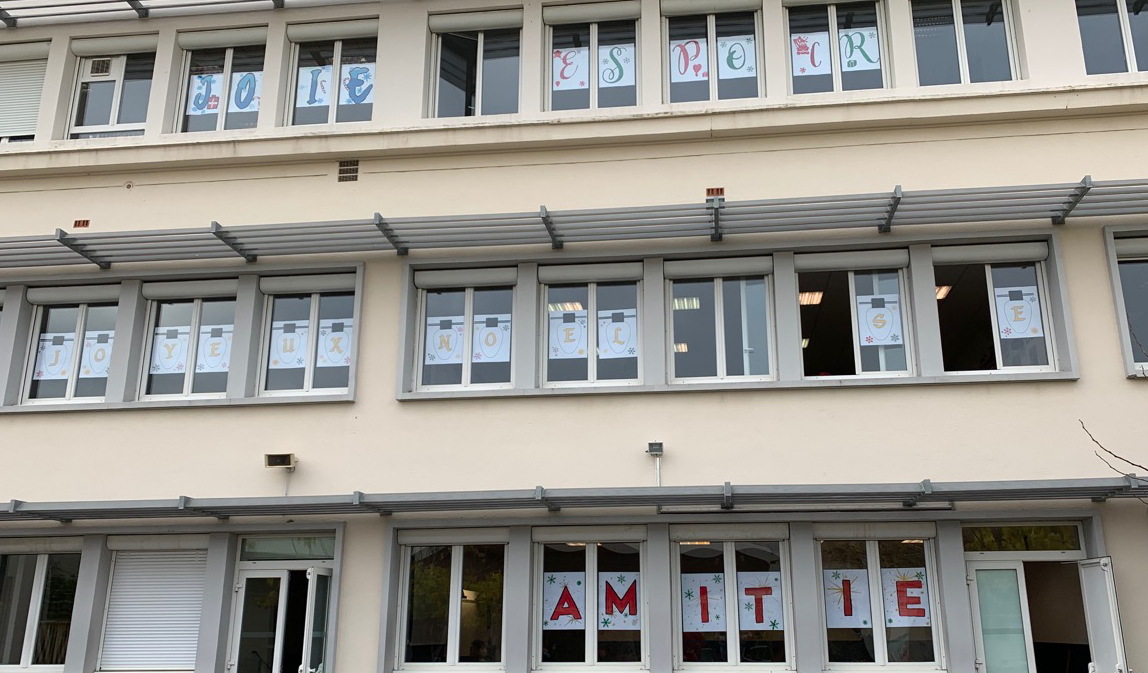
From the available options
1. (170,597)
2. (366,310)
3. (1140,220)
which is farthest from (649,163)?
(170,597)

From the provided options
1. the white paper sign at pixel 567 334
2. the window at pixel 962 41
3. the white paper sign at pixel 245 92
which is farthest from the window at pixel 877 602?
the white paper sign at pixel 245 92

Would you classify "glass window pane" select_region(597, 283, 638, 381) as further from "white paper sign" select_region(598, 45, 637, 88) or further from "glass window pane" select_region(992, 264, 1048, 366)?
"glass window pane" select_region(992, 264, 1048, 366)

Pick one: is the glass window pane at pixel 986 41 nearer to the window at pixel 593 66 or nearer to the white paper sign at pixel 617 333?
the window at pixel 593 66

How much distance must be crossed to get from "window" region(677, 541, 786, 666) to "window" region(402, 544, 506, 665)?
6.66 feet

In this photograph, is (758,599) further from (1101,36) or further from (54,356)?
(54,356)

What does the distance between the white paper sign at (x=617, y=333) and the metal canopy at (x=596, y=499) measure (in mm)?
1808

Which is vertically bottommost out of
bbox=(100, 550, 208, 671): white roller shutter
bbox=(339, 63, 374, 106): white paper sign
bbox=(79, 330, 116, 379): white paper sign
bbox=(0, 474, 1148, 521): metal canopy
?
bbox=(100, 550, 208, 671): white roller shutter

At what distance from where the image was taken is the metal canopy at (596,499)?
379 inches

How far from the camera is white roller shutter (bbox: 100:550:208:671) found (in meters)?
10.9

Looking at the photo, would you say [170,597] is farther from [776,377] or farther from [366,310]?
[776,377]

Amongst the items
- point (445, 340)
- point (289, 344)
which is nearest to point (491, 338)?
point (445, 340)

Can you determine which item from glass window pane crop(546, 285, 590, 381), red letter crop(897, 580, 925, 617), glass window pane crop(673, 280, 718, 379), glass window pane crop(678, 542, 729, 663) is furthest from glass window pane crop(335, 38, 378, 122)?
red letter crop(897, 580, 925, 617)

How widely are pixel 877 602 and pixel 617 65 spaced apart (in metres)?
6.96

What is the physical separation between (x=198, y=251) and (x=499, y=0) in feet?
15.7
